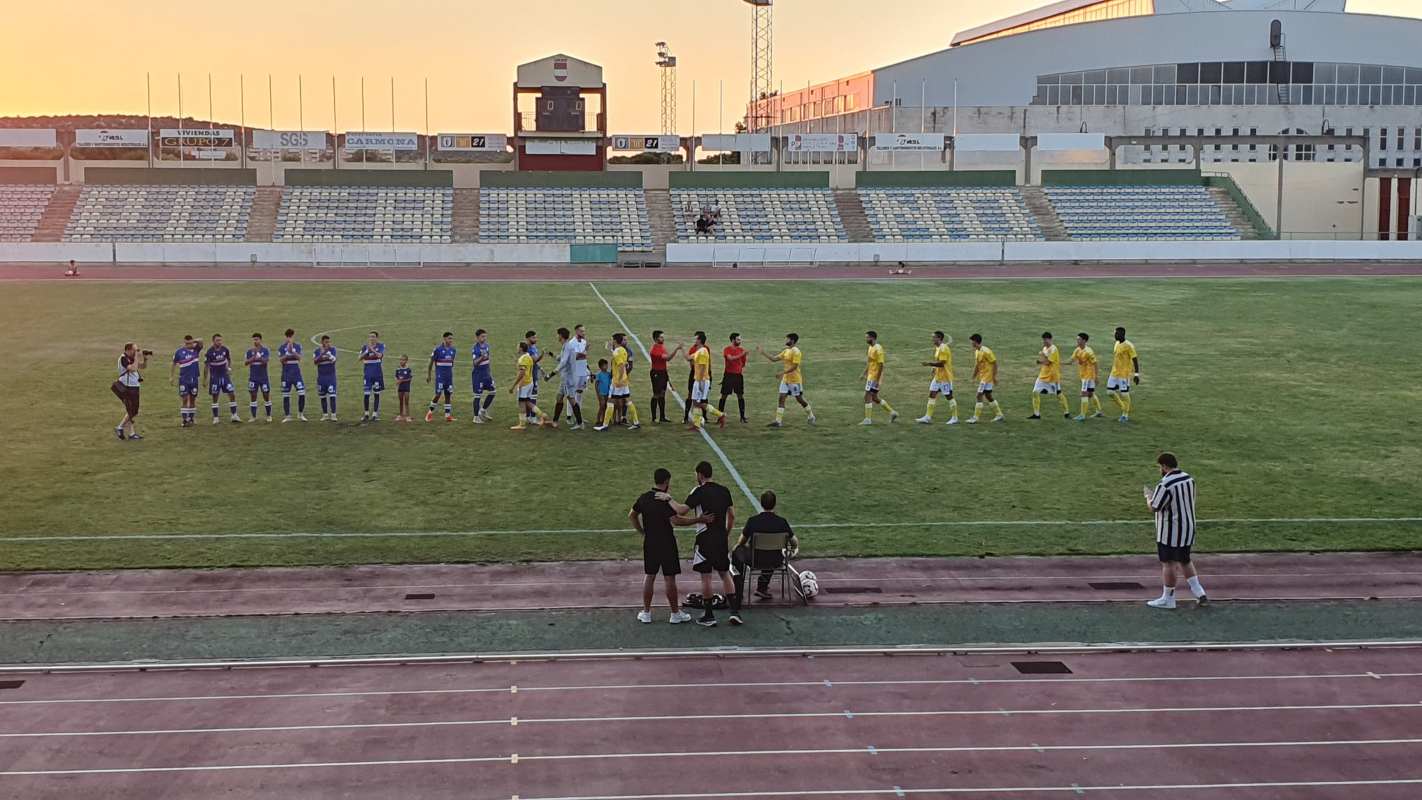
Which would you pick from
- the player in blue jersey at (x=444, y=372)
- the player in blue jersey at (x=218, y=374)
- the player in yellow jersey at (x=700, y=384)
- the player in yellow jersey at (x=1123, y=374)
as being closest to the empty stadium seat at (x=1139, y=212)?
the player in yellow jersey at (x=1123, y=374)

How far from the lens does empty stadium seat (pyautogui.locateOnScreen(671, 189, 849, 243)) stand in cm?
7681

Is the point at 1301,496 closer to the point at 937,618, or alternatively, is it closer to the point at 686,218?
the point at 937,618

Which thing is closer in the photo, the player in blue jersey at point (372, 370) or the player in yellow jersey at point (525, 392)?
the player in yellow jersey at point (525, 392)

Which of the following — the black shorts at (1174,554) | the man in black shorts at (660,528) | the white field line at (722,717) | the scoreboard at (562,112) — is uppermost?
the scoreboard at (562,112)

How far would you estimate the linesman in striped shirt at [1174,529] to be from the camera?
1435 cm

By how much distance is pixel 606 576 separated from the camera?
1553 centimetres

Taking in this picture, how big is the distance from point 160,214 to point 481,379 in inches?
2273

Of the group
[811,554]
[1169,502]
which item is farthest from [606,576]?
[1169,502]

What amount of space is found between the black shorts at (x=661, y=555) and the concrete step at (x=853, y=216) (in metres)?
64.6

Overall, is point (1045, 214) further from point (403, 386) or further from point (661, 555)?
point (661, 555)

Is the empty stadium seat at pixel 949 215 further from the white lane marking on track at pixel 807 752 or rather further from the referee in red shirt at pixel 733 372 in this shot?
the white lane marking on track at pixel 807 752

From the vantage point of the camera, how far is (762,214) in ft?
261

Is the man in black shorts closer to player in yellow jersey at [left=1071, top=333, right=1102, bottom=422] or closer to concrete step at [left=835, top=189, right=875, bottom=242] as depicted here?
player in yellow jersey at [left=1071, top=333, right=1102, bottom=422]

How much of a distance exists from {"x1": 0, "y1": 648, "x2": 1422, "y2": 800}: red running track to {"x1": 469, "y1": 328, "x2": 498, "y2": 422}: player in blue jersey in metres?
12.9
